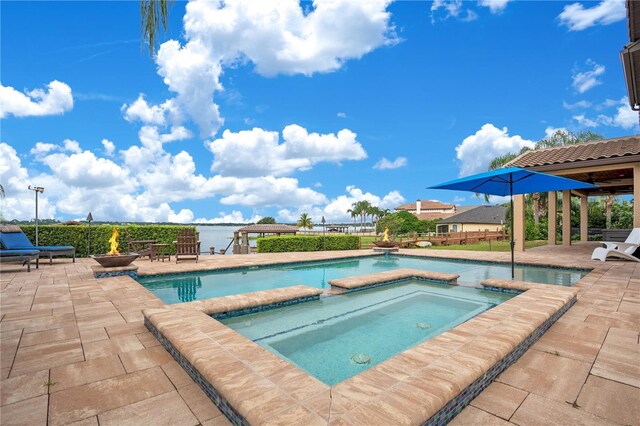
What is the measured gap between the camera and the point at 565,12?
1102 centimetres

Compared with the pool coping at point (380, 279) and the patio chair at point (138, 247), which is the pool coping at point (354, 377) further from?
the patio chair at point (138, 247)

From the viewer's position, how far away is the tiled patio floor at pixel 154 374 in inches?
84.3

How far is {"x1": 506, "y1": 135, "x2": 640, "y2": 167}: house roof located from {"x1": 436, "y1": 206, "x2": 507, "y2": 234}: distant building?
2794 centimetres

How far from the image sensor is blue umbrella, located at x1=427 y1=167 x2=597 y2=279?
22.0 feet

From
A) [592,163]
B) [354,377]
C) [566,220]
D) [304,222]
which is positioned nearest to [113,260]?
[354,377]

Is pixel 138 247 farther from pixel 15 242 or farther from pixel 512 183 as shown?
pixel 512 183

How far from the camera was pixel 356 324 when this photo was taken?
4.83m

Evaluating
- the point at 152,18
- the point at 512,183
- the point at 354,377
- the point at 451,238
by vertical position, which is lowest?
the point at 451,238

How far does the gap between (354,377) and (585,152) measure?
12833mm

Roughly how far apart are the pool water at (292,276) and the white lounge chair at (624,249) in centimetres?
182

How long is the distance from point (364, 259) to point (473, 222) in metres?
31.9

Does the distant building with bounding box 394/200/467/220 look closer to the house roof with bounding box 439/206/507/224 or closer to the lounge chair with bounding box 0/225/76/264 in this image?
the house roof with bounding box 439/206/507/224

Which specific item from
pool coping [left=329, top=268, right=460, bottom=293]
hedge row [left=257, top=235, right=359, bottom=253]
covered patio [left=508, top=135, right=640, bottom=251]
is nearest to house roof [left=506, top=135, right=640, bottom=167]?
covered patio [left=508, top=135, right=640, bottom=251]

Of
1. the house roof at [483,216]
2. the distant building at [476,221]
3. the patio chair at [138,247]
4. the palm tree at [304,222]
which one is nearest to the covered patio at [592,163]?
the patio chair at [138,247]
